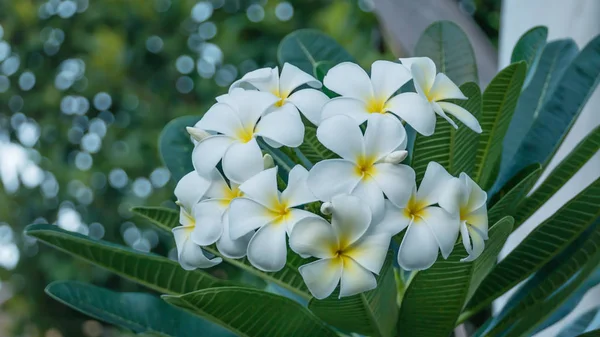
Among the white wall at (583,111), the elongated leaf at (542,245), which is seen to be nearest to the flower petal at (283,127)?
the elongated leaf at (542,245)

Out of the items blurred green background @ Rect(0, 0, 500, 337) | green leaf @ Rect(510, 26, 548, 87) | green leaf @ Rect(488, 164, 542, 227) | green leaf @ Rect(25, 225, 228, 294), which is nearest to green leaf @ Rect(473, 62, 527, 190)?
green leaf @ Rect(488, 164, 542, 227)

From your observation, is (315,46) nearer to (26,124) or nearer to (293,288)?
(293,288)

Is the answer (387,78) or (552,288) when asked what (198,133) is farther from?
(552,288)

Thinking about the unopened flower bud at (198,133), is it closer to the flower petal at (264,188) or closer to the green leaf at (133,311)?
the flower petal at (264,188)

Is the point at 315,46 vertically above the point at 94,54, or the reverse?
the point at 315,46

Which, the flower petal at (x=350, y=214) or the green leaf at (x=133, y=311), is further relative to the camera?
the green leaf at (x=133, y=311)

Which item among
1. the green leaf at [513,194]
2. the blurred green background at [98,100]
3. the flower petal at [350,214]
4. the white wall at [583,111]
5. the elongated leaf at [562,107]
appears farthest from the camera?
the blurred green background at [98,100]

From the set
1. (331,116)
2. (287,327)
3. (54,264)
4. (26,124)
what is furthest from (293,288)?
(26,124)

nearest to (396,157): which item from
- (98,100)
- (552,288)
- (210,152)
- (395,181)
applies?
(395,181)
